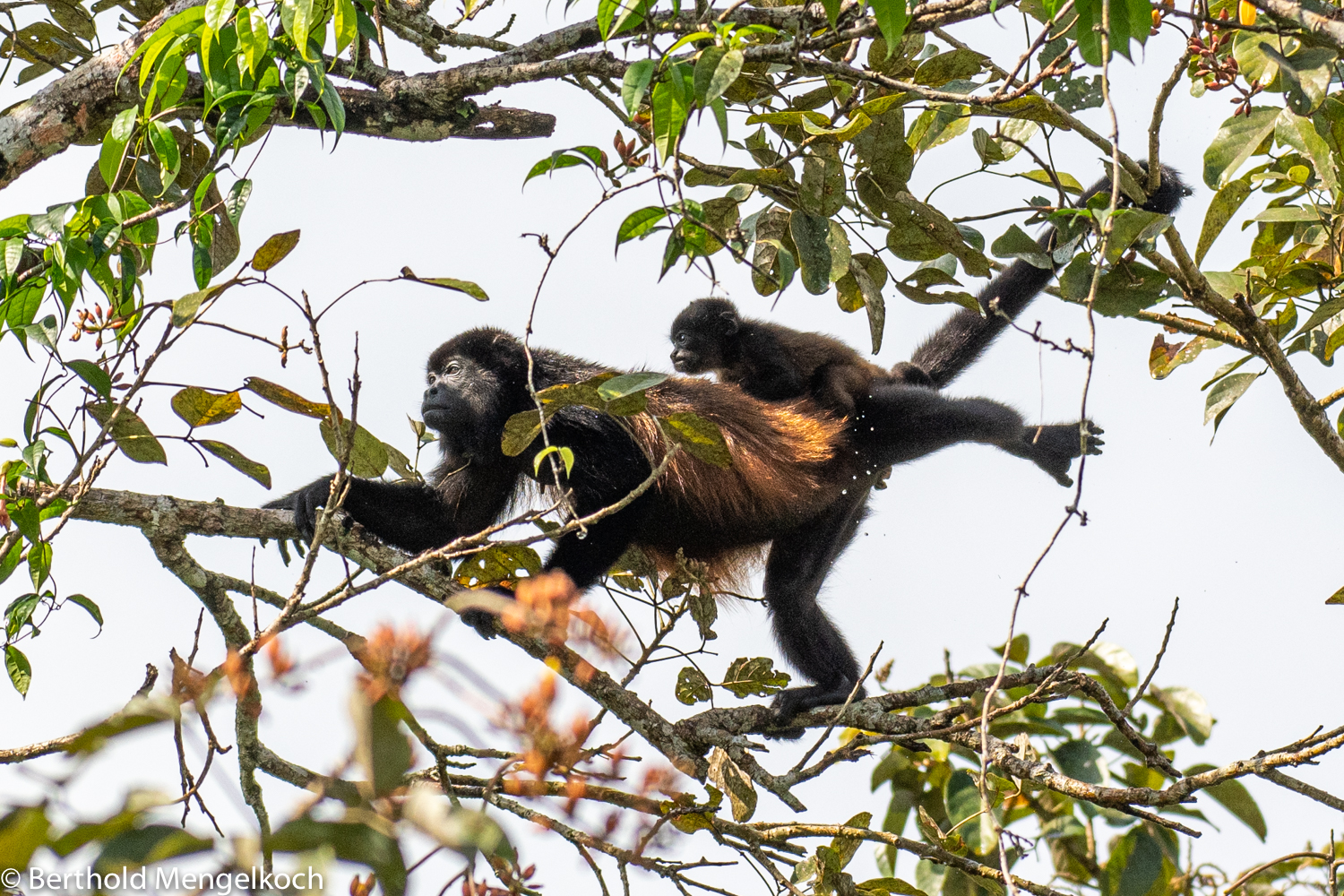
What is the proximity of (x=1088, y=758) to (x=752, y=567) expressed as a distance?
175 cm

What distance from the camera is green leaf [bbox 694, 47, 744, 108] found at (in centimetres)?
212

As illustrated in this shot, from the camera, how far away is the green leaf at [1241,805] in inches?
196

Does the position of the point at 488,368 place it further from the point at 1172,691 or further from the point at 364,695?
the point at 364,695

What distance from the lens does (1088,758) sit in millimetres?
4855

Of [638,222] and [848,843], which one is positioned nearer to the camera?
[638,222]

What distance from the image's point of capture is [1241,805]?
5012mm

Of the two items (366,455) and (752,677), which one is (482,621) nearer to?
(366,455)

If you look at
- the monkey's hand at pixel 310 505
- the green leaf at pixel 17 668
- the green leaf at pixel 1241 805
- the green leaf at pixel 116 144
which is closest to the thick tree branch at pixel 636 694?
the monkey's hand at pixel 310 505

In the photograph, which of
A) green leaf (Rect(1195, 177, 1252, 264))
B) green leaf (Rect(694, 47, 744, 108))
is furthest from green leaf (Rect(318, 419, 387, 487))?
green leaf (Rect(1195, 177, 1252, 264))

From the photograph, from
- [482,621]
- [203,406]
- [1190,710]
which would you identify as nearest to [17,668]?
[203,406]

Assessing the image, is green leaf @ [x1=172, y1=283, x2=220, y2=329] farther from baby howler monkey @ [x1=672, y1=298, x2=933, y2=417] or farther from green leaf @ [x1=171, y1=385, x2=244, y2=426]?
baby howler monkey @ [x1=672, y1=298, x2=933, y2=417]

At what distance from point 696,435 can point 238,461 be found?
1.55 meters

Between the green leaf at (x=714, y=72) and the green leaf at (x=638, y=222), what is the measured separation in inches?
13.9

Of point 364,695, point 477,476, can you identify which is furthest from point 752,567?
point 364,695
